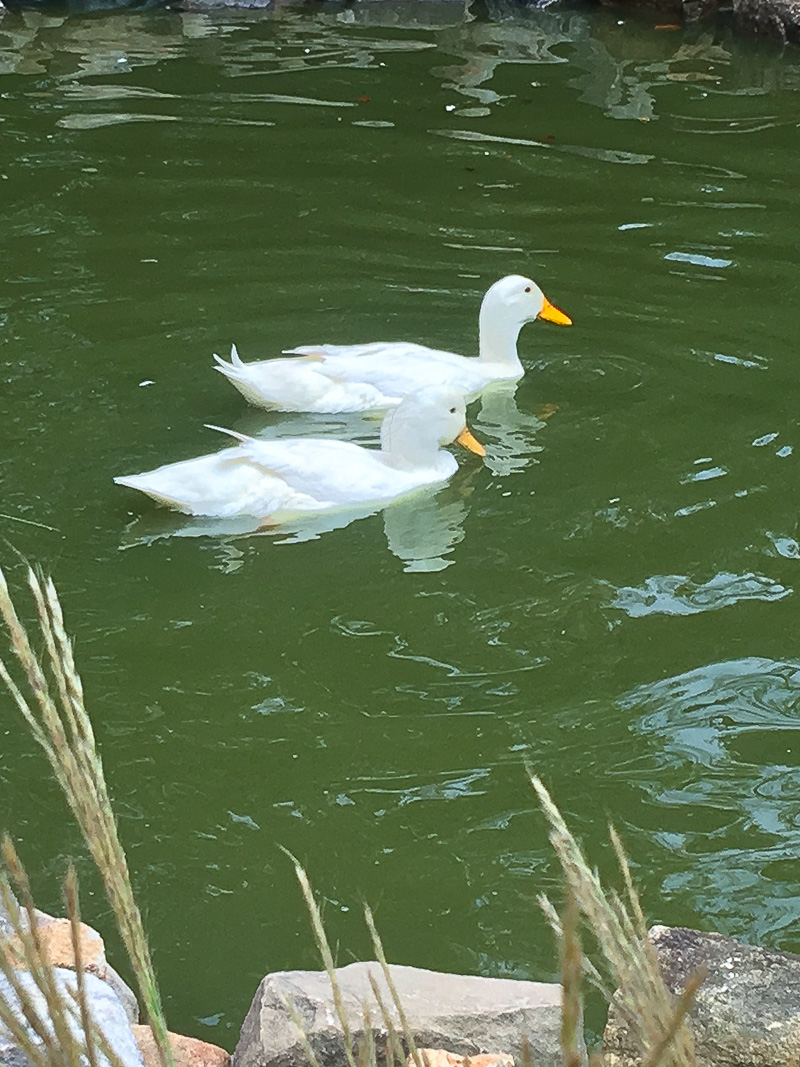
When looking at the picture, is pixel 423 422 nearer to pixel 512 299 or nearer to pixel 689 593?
pixel 512 299

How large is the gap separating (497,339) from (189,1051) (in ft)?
12.9

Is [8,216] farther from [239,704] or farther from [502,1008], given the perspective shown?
[502,1008]

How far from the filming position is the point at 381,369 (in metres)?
5.89

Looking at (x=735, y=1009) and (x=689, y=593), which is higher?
(x=735, y=1009)

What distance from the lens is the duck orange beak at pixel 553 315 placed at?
636 centimetres

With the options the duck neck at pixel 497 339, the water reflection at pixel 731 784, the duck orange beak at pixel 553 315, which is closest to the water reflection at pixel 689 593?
the water reflection at pixel 731 784

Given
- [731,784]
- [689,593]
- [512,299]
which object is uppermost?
[512,299]

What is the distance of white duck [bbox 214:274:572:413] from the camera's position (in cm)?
584

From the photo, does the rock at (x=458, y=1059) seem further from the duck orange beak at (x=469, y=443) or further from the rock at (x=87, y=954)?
the duck orange beak at (x=469, y=443)

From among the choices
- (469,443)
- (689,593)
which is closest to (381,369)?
(469,443)

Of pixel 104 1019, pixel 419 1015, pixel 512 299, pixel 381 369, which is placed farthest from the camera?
pixel 512 299

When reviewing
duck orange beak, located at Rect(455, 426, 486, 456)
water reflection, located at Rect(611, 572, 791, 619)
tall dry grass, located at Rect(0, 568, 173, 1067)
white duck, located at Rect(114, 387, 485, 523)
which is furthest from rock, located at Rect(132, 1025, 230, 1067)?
duck orange beak, located at Rect(455, 426, 486, 456)

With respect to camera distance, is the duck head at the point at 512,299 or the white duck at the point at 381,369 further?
the duck head at the point at 512,299

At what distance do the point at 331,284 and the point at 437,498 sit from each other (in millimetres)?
1962
